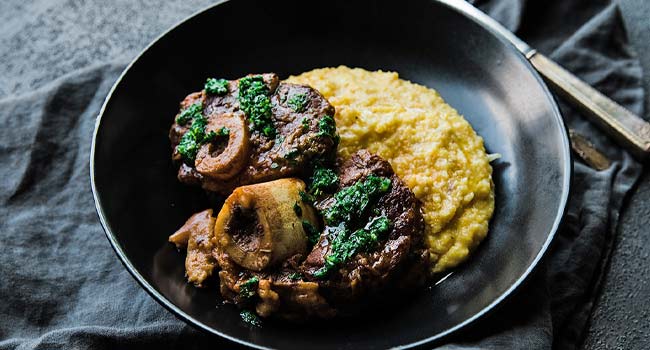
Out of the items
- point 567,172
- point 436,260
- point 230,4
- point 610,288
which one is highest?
point 230,4

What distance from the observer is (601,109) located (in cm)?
553

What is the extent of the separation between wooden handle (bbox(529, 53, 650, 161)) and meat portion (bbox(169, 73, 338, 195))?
1.99 m

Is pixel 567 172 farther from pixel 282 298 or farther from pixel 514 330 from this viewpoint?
pixel 282 298

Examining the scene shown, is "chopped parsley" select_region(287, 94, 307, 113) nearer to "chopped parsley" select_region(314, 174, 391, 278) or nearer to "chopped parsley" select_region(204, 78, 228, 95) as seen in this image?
"chopped parsley" select_region(204, 78, 228, 95)

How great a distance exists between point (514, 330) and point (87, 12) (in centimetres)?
486

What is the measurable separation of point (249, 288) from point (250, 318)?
222mm

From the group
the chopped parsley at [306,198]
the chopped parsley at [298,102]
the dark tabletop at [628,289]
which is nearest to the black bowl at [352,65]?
the chopped parsley at [306,198]

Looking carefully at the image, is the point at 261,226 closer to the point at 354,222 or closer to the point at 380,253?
the point at 354,222

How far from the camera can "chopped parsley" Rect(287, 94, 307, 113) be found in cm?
471

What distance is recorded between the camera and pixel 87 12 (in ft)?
22.0

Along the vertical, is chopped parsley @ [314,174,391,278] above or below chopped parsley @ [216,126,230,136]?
below

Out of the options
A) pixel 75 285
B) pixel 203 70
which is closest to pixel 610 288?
pixel 203 70

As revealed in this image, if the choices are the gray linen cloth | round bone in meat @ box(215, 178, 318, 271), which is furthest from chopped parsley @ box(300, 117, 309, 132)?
the gray linen cloth

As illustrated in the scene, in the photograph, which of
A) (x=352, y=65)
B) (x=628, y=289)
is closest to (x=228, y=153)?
(x=352, y=65)
